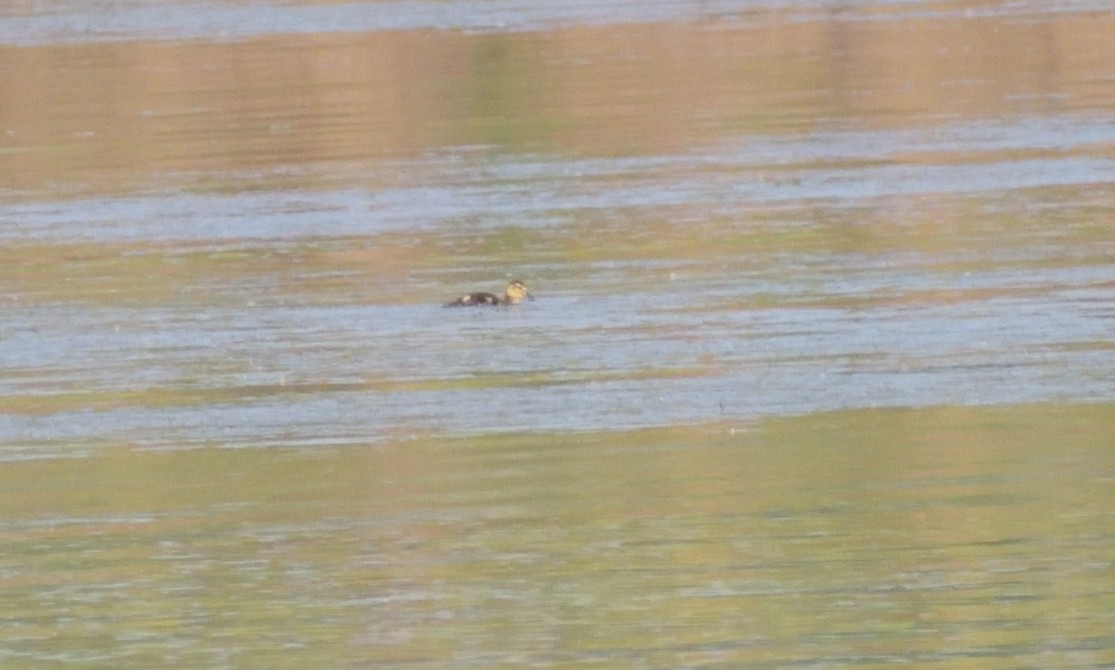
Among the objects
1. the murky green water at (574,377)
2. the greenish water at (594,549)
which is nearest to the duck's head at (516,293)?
the murky green water at (574,377)

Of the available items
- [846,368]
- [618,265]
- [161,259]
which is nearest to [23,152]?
[161,259]

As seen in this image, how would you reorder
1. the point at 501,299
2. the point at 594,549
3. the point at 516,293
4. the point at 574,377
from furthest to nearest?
the point at 501,299 → the point at 516,293 → the point at 574,377 → the point at 594,549

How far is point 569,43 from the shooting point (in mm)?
29562

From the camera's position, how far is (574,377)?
42.1ft

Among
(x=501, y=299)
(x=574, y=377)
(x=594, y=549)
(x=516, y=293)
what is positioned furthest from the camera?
(x=501, y=299)

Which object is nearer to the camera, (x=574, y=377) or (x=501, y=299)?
(x=574, y=377)

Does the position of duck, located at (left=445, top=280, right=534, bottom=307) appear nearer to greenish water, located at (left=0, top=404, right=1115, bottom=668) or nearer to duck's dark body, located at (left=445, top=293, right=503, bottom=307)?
duck's dark body, located at (left=445, top=293, right=503, bottom=307)

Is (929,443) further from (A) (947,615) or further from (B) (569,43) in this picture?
(B) (569,43)

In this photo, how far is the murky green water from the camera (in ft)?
30.0

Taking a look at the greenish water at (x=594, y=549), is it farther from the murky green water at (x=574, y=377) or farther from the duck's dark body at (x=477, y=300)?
the duck's dark body at (x=477, y=300)

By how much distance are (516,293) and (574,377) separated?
5.80ft

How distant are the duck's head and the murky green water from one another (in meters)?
0.12

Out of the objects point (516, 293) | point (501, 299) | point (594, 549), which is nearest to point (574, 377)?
point (516, 293)

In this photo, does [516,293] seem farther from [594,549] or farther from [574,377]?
[594,549]
